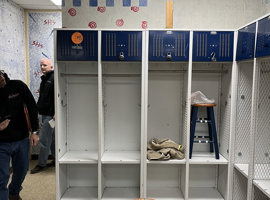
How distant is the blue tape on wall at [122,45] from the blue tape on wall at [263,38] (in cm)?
98

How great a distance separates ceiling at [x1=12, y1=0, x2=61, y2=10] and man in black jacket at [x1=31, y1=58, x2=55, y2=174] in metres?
0.89

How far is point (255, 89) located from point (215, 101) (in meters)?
0.83

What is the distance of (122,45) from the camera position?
2264mm

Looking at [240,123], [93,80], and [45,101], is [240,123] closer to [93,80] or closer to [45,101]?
[93,80]

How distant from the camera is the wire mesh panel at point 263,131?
1.93 meters

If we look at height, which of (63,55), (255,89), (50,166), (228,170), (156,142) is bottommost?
(50,166)

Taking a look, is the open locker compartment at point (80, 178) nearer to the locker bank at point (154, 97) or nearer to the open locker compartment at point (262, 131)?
the locker bank at point (154, 97)

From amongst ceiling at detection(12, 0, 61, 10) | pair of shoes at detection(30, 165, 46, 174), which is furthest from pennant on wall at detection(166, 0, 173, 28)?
pair of shoes at detection(30, 165, 46, 174)

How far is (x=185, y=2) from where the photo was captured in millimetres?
2564

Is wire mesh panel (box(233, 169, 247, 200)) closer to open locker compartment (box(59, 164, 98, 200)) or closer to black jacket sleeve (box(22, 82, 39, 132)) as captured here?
open locker compartment (box(59, 164, 98, 200))

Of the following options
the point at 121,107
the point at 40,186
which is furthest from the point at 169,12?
the point at 40,186

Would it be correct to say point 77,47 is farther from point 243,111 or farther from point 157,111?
point 243,111

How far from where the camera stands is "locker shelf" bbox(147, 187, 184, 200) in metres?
2.48

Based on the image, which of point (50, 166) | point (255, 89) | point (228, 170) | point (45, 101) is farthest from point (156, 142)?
point (50, 166)
